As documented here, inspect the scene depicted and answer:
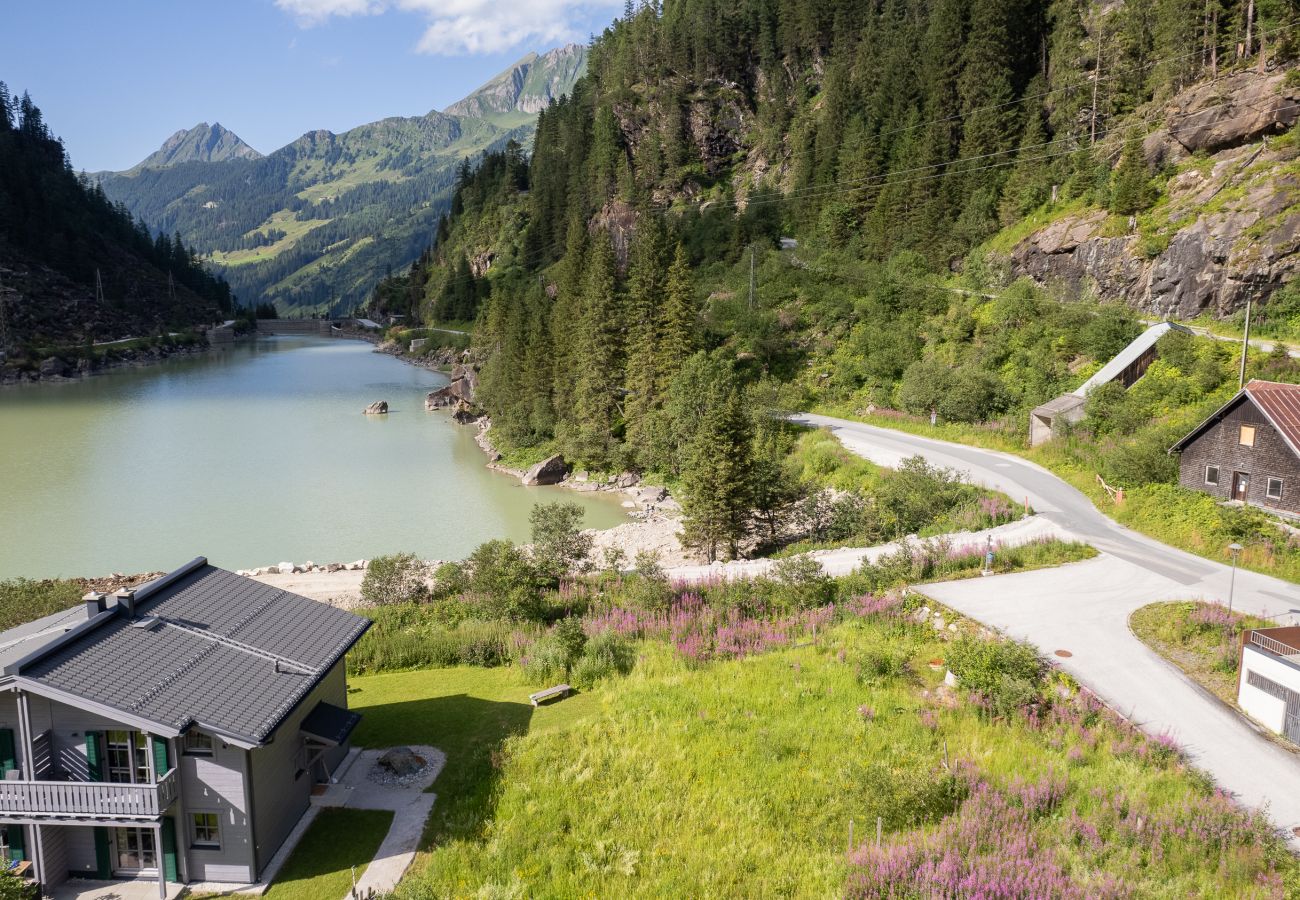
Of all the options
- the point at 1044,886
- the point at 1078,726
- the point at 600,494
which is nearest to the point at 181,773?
the point at 1044,886

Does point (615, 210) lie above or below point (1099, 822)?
above

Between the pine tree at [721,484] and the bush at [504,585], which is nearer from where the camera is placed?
the bush at [504,585]

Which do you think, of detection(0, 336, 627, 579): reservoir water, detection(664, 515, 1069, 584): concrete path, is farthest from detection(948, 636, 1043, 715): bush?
detection(0, 336, 627, 579): reservoir water

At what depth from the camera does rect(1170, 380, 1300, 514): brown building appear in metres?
23.9

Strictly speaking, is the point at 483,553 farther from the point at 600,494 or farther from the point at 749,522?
the point at 600,494

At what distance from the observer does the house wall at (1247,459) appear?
23.9 m

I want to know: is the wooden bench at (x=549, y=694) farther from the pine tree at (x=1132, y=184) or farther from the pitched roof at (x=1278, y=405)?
the pine tree at (x=1132, y=184)

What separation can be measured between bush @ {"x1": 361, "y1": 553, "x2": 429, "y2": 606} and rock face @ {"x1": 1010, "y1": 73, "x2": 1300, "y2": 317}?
40.3m

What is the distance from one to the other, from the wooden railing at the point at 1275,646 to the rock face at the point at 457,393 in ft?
201

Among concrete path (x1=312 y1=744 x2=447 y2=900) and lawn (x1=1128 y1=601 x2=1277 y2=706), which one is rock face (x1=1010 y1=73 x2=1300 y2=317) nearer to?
lawn (x1=1128 y1=601 x2=1277 y2=706)

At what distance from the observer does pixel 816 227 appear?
72000mm

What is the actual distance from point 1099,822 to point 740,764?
19.7 feet

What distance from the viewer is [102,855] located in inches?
477

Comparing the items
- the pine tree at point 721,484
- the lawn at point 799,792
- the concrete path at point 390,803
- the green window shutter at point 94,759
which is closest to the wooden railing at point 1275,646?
the lawn at point 799,792
